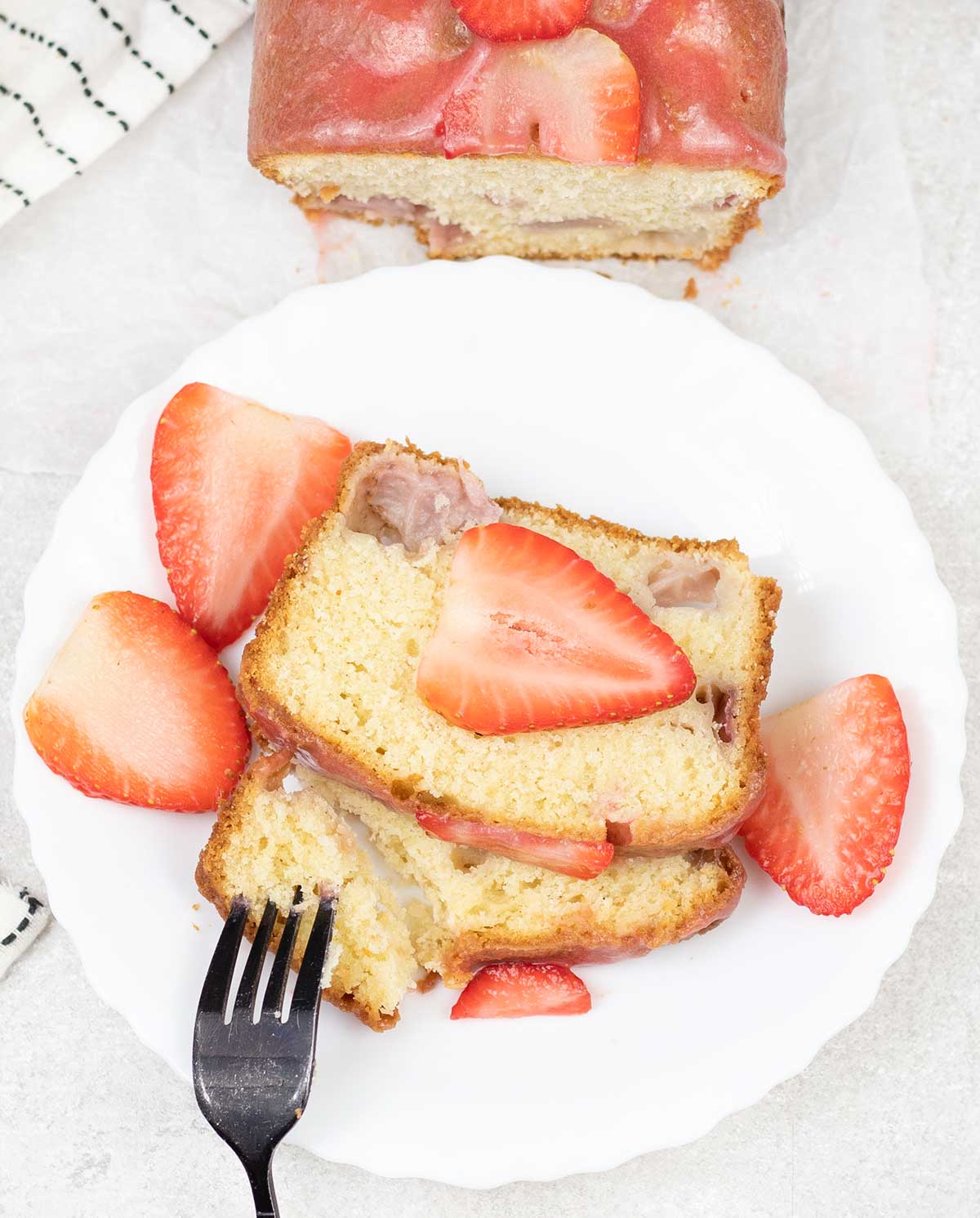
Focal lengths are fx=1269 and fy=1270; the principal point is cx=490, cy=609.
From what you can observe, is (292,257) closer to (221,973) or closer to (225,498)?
(225,498)

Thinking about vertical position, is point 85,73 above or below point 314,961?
above

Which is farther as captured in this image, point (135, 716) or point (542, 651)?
point (135, 716)

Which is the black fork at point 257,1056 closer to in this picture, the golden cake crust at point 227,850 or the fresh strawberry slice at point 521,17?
the golden cake crust at point 227,850

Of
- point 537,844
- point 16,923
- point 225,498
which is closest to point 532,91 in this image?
point 225,498

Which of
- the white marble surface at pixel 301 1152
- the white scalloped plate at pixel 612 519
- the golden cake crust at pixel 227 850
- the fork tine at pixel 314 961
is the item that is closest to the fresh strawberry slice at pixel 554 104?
the white scalloped plate at pixel 612 519

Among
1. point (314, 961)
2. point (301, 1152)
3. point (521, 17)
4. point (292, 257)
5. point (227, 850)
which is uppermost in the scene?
point (521, 17)

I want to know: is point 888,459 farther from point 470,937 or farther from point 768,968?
point 470,937

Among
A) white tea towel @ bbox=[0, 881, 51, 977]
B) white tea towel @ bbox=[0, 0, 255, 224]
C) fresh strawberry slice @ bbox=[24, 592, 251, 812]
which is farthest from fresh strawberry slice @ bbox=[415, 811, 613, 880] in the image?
white tea towel @ bbox=[0, 0, 255, 224]

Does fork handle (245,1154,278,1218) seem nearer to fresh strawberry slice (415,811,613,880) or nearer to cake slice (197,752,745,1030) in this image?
cake slice (197,752,745,1030)
